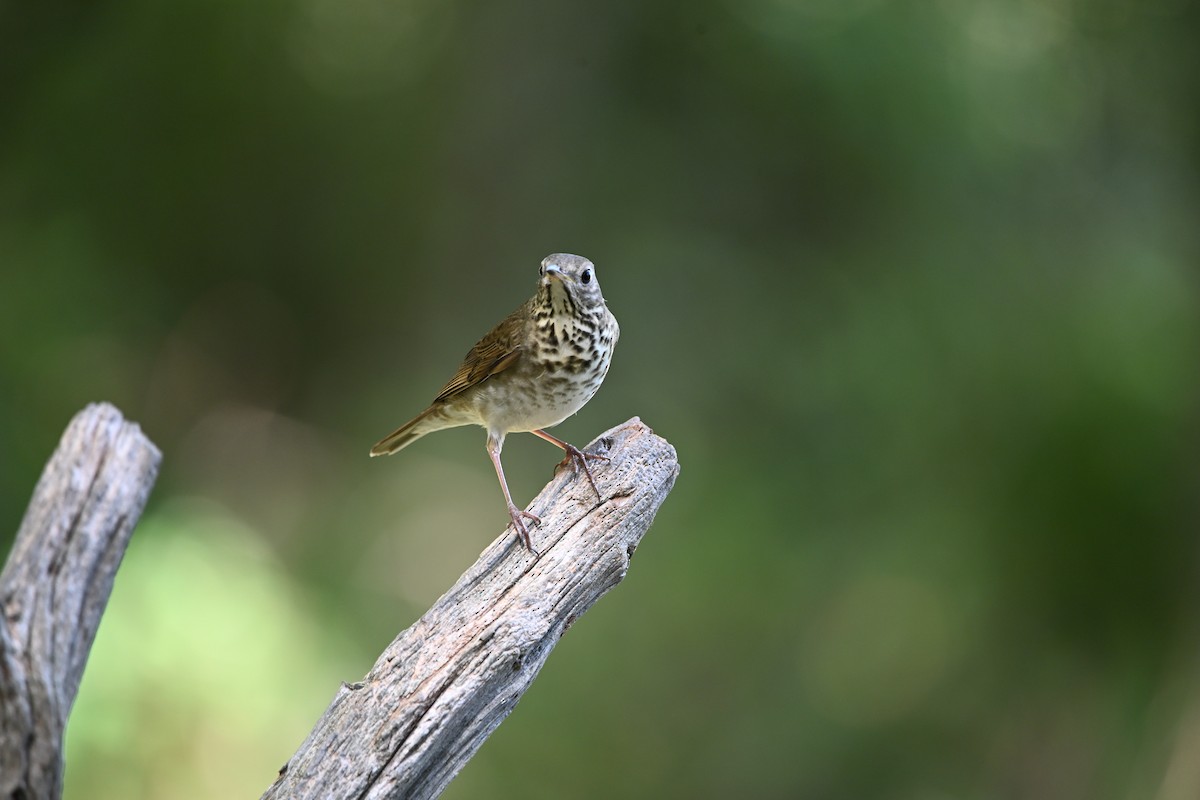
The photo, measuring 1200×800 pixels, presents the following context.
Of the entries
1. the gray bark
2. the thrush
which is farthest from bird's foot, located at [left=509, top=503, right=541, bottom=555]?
the gray bark

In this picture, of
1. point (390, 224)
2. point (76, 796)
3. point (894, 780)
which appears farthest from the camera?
point (390, 224)

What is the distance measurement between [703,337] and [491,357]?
370 cm

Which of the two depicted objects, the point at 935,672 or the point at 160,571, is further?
the point at 935,672

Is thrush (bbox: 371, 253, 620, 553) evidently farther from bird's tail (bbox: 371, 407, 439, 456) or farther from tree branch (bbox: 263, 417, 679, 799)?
Answer: tree branch (bbox: 263, 417, 679, 799)

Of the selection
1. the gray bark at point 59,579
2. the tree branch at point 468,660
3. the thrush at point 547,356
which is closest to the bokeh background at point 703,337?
the thrush at point 547,356

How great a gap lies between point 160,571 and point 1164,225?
18.9ft

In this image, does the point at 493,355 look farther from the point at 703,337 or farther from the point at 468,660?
the point at 703,337

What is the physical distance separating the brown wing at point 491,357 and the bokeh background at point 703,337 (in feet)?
9.28

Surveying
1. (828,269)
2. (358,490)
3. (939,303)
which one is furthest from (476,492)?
(939,303)

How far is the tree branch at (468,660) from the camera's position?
2.18 meters

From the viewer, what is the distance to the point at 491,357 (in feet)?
10.6

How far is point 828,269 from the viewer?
22.0ft

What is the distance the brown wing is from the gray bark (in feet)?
4.72

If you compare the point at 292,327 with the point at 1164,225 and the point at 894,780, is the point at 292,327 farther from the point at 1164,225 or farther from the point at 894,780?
the point at 1164,225
